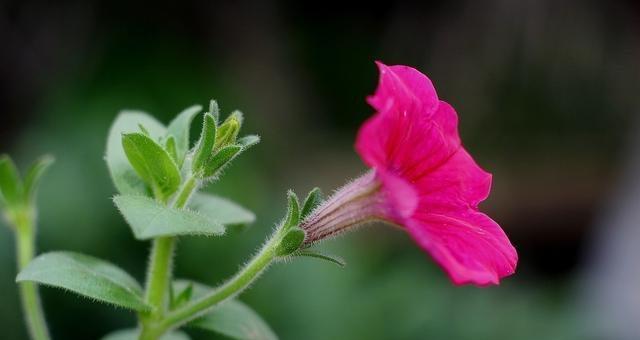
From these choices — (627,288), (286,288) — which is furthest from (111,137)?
(627,288)

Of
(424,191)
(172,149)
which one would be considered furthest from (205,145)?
(424,191)

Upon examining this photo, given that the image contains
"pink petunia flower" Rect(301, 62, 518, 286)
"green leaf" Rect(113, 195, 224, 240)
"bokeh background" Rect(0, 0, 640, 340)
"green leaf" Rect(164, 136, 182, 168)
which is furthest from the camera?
"bokeh background" Rect(0, 0, 640, 340)

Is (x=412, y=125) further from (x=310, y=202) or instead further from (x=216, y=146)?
(x=216, y=146)

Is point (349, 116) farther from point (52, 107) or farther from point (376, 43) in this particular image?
point (52, 107)

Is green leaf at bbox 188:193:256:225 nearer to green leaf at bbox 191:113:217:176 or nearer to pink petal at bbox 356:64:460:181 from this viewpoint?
green leaf at bbox 191:113:217:176

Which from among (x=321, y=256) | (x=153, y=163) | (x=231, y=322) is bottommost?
(x=231, y=322)

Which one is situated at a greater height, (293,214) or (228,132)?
(228,132)

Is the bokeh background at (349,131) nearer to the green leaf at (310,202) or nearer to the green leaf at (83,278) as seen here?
the green leaf at (83,278)

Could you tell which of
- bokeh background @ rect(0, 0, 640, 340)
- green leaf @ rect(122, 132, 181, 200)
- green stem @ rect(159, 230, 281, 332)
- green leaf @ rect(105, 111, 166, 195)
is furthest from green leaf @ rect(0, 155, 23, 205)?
bokeh background @ rect(0, 0, 640, 340)
